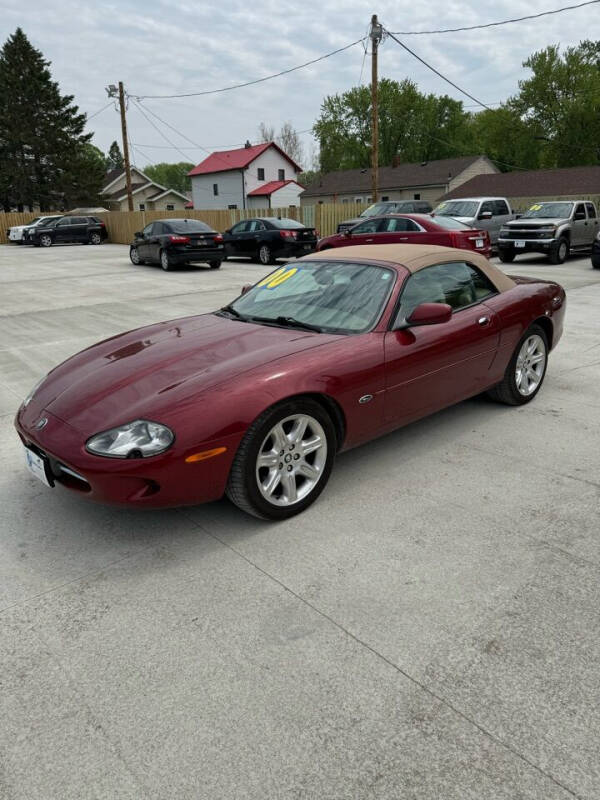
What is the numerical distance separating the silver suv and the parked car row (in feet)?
72.3

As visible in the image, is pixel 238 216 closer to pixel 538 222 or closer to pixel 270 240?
pixel 270 240

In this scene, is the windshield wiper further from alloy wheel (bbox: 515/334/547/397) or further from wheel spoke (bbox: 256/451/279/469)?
alloy wheel (bbox: 515/334/547/397)

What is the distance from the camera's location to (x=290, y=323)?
398 centimetres

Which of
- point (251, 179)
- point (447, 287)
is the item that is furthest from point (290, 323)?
point (251, 179)

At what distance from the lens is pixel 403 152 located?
7156 centimetres

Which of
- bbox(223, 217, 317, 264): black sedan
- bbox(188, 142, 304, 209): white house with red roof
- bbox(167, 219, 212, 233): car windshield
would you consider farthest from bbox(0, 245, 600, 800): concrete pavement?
bbox(188, 142, 304, 209): white house with red roof

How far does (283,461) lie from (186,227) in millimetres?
15372

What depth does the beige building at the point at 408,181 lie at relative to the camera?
53031 millimetres

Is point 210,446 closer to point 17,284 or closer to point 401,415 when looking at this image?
point 401,415

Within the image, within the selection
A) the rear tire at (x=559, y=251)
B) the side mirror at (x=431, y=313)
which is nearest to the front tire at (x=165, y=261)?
the rear tire at (x=559, y=251)

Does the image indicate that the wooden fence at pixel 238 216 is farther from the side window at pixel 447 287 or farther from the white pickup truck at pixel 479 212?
the side window at pixel 447 287

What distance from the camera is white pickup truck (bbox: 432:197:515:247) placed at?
18.7 meters

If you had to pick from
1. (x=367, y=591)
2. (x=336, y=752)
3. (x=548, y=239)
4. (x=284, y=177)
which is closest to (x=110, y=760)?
(x=336, y=752)

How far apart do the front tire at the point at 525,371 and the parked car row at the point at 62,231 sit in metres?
30.4
